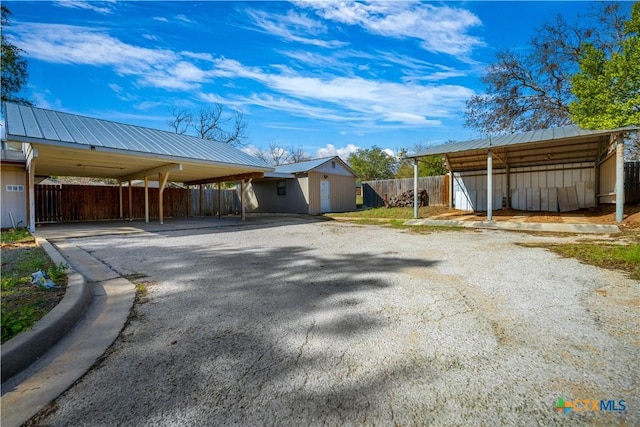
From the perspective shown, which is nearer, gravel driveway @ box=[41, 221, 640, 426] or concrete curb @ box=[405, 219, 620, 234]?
gravel driveway @ box=[41, 221, 640, 426]

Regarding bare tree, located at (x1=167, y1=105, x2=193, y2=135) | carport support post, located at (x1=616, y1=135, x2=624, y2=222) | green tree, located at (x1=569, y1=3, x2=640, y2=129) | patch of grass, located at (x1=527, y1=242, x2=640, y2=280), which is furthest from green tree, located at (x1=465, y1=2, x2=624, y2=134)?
bare tree, located at (x1=167, y1=105, x2=193, y2=135)

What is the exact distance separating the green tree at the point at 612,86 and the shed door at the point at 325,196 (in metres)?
12.2

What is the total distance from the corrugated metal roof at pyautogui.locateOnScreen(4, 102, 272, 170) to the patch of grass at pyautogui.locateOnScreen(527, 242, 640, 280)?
9972mm

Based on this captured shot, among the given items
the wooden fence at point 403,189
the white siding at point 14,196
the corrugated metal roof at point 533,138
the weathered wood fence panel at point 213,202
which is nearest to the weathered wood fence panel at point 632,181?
the corrugated metal roof at point 533,138

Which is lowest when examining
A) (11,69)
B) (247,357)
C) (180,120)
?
(247,357)

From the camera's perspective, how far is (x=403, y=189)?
1809cm

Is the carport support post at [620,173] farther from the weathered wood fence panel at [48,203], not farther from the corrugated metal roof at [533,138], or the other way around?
the weathered wood fence panel at [48,203]

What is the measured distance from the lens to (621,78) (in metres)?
11.9

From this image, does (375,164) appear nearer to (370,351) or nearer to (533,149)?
(533,149)

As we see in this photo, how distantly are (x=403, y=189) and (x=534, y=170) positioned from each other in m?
6.78

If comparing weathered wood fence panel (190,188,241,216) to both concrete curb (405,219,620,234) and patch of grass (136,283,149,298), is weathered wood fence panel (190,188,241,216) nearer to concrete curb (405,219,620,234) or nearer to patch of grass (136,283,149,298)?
concrete curb (405,219,620,234)

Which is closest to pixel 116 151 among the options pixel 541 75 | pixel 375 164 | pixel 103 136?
pixel 103 136

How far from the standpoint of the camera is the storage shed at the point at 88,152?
755 cm

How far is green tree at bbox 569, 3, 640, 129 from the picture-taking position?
454 inches
